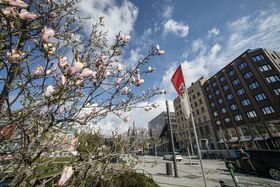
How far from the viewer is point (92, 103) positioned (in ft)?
7.87

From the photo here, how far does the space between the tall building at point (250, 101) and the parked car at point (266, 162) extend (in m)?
16.1

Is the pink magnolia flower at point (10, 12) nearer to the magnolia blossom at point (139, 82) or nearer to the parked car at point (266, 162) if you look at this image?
the magnolia blossom at point (139, 82)

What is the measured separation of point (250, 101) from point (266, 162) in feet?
93.5

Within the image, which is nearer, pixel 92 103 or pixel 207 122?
pixel 92 103

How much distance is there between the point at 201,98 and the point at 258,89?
1657cm

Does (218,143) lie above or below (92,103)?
above

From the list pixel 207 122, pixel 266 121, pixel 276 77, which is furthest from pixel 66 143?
pixel 207 122

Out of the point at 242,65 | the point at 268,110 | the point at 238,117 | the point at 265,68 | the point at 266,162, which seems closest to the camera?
the point at 266,162

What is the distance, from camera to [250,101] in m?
33.8

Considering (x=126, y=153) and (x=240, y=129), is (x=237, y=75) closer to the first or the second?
(x=240, y=129)

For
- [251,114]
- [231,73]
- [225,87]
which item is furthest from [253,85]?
[225,87]

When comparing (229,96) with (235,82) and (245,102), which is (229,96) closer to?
(235,82)

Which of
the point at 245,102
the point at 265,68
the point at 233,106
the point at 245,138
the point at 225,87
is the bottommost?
the point at 245,138

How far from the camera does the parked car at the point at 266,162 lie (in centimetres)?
938
